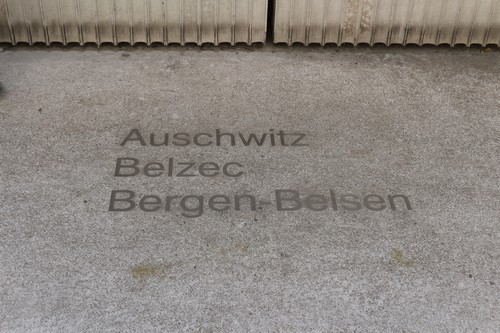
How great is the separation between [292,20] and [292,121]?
1.20 m

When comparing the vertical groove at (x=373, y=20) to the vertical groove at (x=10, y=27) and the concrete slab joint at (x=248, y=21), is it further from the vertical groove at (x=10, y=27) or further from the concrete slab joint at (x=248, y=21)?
the vertical groove at (x=10, y=27)

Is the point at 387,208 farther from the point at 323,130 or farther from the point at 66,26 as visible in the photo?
the point at 66,26

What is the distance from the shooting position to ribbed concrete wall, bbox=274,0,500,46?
201 inches

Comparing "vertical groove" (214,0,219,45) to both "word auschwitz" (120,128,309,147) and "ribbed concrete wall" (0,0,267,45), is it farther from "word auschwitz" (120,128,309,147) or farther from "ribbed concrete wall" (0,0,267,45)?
"word auschwitz" (120,128,309,147)

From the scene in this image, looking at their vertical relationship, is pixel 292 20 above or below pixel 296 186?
above

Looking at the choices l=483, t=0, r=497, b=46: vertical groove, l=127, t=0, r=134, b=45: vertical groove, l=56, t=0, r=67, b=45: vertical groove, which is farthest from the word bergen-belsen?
l=483, t=0, r=497, b=46: vertical groove

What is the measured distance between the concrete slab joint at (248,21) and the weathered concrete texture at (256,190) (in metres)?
0.14

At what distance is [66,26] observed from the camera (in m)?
5.12

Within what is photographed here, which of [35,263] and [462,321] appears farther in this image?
[35,263]

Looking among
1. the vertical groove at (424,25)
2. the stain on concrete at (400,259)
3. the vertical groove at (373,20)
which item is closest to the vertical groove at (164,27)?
the vertical groove at (373,20)

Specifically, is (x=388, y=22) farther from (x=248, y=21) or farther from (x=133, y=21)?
(x=133, y=21)

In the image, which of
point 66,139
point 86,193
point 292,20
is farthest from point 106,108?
point 292,20

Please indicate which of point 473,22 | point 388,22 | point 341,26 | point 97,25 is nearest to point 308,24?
point 341,26

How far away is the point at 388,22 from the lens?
5203mm
